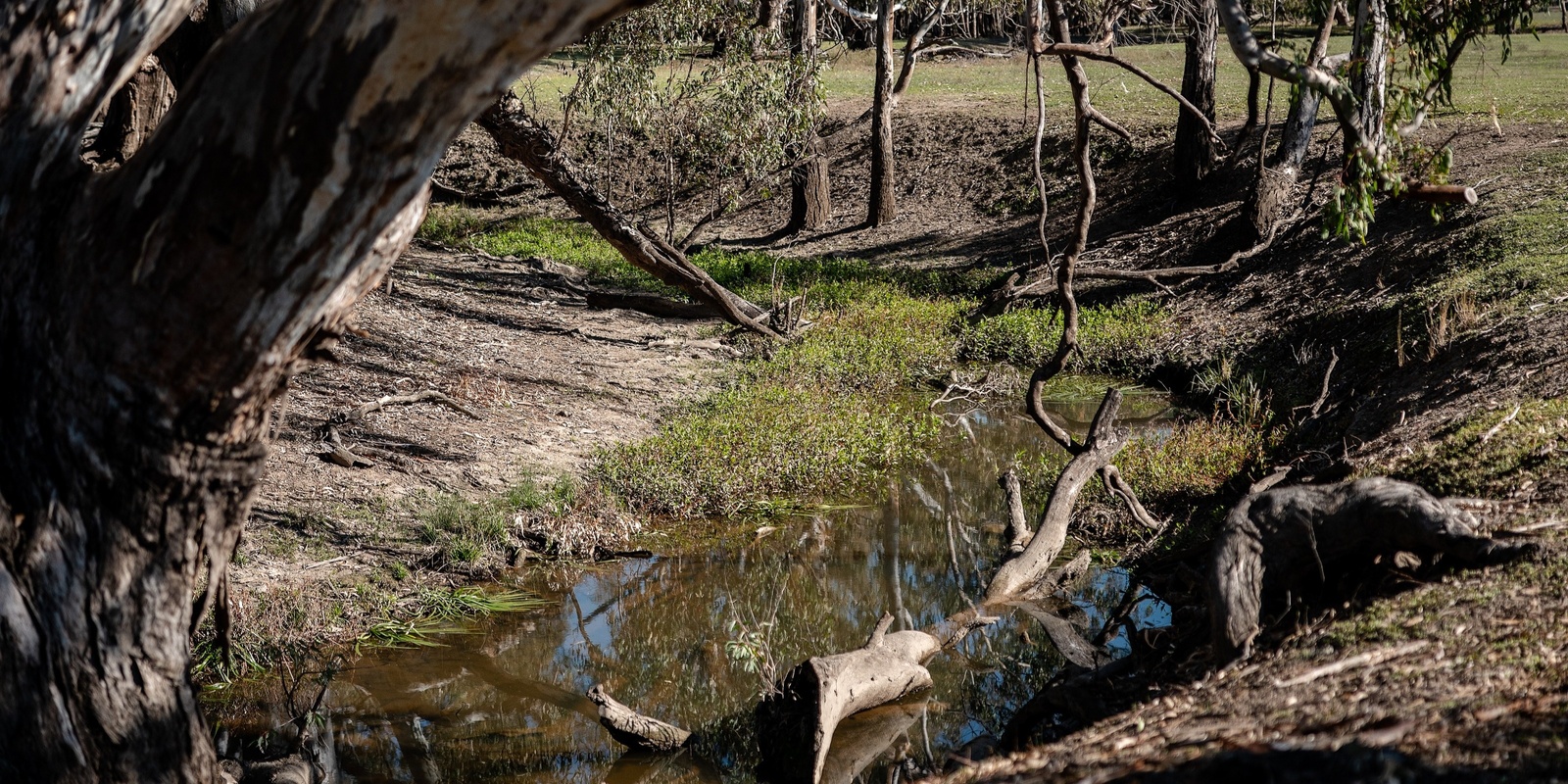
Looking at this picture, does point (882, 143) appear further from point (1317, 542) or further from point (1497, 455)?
point (1317, 542)

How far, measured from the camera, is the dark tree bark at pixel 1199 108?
1525 centimetres

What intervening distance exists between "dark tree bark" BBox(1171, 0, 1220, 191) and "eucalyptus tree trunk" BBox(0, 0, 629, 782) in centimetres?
1382

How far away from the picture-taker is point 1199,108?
15789 millimetres

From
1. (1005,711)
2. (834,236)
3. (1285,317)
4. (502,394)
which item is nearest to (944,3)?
(834,236)

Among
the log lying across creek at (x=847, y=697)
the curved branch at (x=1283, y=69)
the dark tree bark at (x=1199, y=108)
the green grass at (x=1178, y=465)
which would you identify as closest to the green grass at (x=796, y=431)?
the green grass at (x=1178, y=465)

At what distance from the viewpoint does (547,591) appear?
24.7ft

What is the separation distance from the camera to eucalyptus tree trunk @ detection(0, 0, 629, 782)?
110 inches

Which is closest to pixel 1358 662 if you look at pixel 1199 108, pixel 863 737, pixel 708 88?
pixel 863 737

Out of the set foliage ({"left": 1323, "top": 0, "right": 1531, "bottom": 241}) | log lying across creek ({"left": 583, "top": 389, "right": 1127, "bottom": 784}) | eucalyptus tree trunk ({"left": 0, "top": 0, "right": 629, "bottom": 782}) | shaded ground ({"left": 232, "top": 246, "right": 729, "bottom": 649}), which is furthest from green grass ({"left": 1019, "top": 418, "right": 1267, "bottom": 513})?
eucalyptus tree trunk ({"left": 0, "top": 0, "right": 629, "bottom": 782})

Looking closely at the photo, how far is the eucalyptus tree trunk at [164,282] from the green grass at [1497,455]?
4.24 meters

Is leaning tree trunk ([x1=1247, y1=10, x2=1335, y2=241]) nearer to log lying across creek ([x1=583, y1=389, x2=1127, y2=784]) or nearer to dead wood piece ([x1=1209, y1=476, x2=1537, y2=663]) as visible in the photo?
log lying across creek ([x1=583, y1=389, x2=1127, y2=784])

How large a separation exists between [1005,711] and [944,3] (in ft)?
40.5

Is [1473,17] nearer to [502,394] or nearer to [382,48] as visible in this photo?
[382,48]

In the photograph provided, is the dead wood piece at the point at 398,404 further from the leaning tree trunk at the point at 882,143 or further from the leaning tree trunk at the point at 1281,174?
the leaning tree trunk at the point at 882,143
